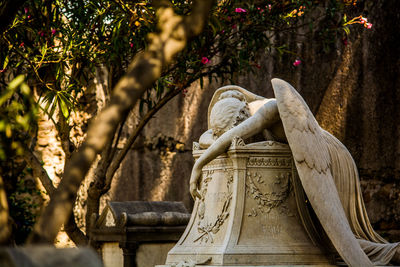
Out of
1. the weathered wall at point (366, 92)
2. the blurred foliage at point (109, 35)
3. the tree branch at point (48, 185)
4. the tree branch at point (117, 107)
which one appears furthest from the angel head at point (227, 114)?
the weathered wall at point (366, 92)

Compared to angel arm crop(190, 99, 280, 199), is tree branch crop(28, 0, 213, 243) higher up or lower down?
lower down

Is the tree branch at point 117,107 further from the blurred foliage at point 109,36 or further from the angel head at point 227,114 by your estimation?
the blurred foliage at point 109,36

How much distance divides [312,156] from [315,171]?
0.36ft

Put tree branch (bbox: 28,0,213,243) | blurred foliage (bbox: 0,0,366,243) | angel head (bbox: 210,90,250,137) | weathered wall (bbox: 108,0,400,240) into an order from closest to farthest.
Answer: tree branch (bbox: 28,0,213,243)
angel head (bbox: 210,90,250,137)
blurred foliage (bbox: 0,0,366,243)
weathered wall (bbox: 108,0,400,240)

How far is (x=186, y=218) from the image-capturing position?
310 inches

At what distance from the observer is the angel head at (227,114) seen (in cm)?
560

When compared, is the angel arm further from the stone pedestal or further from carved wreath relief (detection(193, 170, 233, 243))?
carved wreath relief (detection(193, 170, 233, 243))

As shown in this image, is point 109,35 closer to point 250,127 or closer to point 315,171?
point 250,127

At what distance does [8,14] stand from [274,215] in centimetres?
299

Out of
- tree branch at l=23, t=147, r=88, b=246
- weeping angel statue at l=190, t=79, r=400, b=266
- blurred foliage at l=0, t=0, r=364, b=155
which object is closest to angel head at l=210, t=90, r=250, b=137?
weeping angel statue at l=190, t=79, r=400, b=266

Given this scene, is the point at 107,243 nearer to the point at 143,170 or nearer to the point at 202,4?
the point at 143,170

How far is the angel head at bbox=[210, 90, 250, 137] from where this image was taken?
5.60 metres

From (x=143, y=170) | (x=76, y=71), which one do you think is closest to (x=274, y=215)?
(x=76, y=71)

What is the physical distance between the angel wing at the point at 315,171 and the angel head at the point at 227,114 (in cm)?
46
